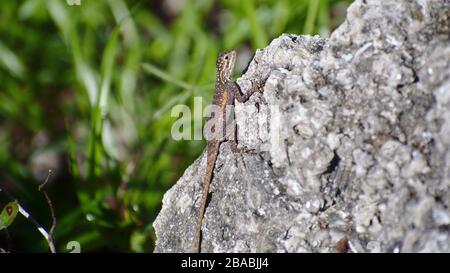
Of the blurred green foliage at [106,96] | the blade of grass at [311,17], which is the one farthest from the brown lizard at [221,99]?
the blade of grass at [311,17]

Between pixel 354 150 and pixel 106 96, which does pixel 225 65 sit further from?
pixel 354 150

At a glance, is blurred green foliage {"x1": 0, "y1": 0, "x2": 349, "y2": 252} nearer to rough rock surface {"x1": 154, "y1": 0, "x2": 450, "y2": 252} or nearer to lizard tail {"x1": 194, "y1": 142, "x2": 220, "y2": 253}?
lizard tail {"x1": 194, "y1": 142, "x2": 220, "y2": 253}

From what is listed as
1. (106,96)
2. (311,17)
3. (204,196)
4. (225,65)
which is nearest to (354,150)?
(204,196)

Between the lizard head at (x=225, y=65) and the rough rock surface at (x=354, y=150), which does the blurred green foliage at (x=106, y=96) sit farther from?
the rough rock surface at (x=354, y=150)

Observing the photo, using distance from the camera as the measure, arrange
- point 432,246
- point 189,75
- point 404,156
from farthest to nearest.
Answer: point 189,75
point 404,156
point 432,246
